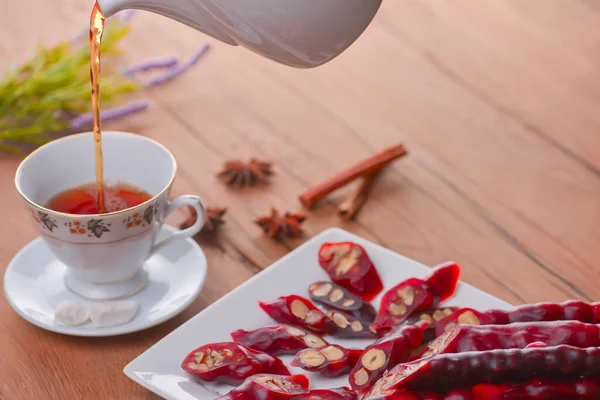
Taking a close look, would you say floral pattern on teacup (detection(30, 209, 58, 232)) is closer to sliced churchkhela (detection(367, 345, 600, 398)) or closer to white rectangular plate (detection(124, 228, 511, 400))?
white rectangular plate (detection(124, 228, 511, 400))

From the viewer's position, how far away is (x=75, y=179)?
4.33ft

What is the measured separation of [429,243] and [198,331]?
0.46 metres

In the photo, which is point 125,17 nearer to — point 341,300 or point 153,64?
point 153,64

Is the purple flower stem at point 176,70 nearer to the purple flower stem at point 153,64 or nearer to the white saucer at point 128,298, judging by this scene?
the purple flower stem at point 153,64

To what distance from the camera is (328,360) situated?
1.09m

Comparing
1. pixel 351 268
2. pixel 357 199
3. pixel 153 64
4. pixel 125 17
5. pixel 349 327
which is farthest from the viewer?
pixel 125 17

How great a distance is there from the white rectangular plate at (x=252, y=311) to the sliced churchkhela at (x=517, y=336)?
0.16 m

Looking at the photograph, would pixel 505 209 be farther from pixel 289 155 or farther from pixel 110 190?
pixel 110 190

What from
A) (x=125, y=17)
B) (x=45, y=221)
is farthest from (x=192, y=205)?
(x=125, y=17)

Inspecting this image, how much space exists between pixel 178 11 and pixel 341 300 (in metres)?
0.47

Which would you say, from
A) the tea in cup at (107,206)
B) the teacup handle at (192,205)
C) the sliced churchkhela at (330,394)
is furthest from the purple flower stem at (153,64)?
the sliced churchkhela at (330,394)

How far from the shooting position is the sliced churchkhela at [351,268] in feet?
4.12

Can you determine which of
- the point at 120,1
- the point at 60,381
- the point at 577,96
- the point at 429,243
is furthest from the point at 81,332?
the point at 577,96

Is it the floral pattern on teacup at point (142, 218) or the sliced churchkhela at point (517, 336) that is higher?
the sliced churchkhela at point (517, 336)
